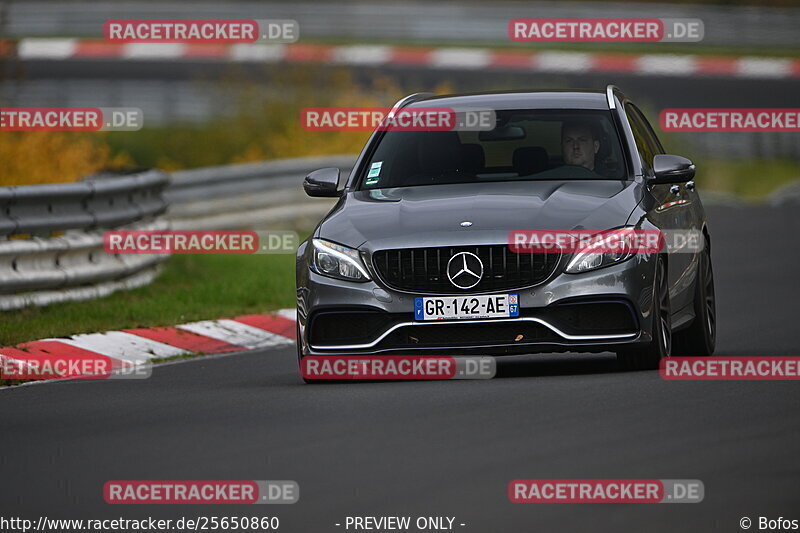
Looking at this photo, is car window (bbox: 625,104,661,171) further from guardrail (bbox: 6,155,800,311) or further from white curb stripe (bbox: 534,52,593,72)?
white curb stripe (bbox: 534,52,593,72)

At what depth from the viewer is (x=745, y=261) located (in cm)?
1955

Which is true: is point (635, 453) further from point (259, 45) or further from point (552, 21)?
point (552, 21)

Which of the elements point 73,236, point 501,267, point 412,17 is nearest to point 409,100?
point 501,267

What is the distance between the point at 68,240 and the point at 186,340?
1554 millimetres

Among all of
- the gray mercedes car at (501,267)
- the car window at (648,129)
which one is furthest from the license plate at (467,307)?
the car window at (648,129)

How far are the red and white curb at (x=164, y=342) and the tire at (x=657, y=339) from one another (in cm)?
359

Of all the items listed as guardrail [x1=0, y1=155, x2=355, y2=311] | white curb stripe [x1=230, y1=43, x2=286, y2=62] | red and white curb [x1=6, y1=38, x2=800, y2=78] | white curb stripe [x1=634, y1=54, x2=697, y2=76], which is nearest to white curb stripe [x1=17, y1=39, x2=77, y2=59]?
red and white curb [x1=6, y1=38, x2=800, y2=78]

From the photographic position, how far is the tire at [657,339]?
10.4 m

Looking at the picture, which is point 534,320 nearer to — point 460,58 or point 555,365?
point 555,365

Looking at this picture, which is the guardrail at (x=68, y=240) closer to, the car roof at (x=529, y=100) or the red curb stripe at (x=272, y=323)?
the red curb stripe at (x=272, y=323)

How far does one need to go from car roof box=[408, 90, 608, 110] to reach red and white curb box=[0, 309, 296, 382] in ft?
7.98

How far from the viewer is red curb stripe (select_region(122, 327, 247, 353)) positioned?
13352mm

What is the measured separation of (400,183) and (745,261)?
8682mm

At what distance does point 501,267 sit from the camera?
1021cm
